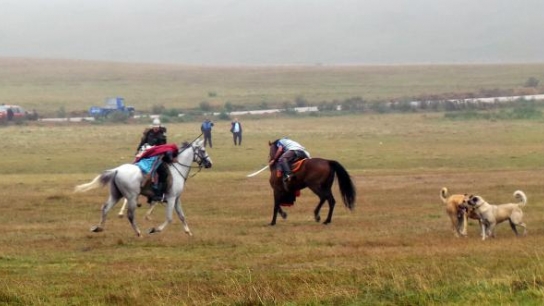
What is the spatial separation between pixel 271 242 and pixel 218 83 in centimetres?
8621

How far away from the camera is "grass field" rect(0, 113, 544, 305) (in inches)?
468

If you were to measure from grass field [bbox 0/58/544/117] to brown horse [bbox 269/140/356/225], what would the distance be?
4777 cm

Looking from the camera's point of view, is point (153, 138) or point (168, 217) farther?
point (153, 138)

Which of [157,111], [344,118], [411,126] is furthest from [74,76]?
[411,126]

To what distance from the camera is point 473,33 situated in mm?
169125

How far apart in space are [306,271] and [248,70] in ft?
352

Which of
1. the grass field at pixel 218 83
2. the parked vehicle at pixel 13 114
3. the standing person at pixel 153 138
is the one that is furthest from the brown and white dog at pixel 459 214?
the grass field at pixel 218 83

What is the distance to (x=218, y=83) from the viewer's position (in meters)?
103

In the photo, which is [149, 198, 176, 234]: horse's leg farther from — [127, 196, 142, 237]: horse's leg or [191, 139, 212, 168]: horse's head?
[191, 139, 212, 168]: horse's head

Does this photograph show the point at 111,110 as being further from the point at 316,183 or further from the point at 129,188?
the point at 129,188

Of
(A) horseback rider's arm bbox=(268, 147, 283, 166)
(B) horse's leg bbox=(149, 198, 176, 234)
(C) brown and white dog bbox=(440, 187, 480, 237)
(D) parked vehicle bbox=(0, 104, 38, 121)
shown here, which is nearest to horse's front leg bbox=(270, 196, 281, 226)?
(A) horseback rider's arm bbox=(268, 147, 283, 166)

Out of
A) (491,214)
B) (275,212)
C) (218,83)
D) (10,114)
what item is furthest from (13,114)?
(491,214)

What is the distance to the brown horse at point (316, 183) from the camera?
21.2 metres

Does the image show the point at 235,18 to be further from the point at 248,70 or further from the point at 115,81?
the point at 115,81
